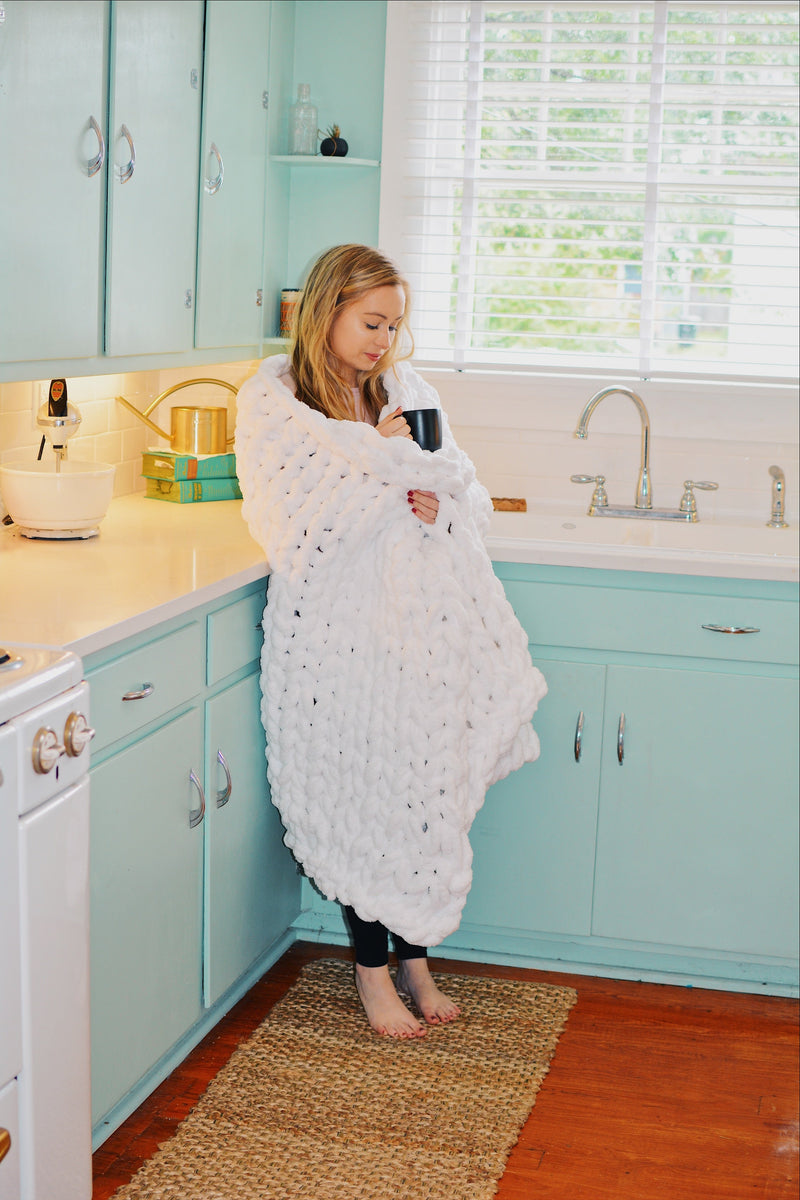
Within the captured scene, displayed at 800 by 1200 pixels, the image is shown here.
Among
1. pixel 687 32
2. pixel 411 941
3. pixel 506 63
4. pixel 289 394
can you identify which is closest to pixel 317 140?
pixel 506 63

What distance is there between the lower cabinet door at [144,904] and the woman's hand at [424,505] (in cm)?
54

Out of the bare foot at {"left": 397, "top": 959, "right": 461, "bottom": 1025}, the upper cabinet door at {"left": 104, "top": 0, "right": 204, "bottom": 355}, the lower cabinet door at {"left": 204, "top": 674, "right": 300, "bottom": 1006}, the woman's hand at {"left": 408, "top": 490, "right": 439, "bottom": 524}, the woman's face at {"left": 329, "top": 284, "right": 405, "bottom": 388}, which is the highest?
the upper cabinet door at {"left": 104, "top": 0, "right": 204, "bottom": 355}

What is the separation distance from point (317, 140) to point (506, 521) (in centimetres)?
106

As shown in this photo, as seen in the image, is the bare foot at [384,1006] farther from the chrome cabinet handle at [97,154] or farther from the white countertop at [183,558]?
the chrome cabinet handle at [97,154]

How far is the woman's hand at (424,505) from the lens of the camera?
2.46 meters

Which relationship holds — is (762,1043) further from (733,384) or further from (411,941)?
(733,384)

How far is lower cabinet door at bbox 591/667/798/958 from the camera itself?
2785 millimetres

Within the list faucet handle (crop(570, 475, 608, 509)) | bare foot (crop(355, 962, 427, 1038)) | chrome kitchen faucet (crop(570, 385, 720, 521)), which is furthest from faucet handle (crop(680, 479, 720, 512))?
bare foot (crop(355, 962, 427, 1038))

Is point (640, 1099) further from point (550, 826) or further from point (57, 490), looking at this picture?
point (57, 490)

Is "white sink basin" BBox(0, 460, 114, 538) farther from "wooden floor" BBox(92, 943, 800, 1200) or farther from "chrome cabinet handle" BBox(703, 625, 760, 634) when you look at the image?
"chrome cabinet handle" BBox(703, 625, 760, 634)

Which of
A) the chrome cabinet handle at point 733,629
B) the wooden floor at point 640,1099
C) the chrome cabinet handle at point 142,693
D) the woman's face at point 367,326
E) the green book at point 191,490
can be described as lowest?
the wooden floor at point 640,1099

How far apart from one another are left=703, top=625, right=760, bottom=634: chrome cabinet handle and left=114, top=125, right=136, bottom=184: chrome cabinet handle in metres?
1.44

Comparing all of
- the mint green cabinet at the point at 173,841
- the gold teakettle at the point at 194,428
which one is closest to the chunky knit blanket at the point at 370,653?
the mint green cabinet at the point at 173,841

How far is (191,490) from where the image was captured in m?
3.00
